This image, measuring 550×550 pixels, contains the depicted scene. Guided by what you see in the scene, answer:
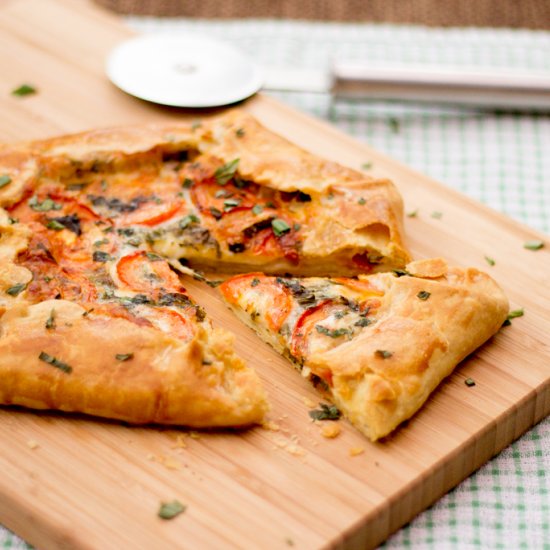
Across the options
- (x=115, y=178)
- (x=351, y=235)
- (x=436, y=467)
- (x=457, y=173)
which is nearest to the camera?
(x=436, y=467)

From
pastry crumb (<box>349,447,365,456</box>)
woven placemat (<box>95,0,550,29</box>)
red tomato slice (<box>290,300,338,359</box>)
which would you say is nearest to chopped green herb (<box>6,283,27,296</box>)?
red tomato slice (<box>290,300,338,359</box>)

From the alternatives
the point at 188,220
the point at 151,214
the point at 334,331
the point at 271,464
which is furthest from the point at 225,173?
the point at 271,464

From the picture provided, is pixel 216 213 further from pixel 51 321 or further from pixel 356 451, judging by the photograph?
pixel 356 451

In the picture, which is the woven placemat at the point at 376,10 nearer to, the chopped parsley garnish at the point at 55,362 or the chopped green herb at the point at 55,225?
the chopped green herb at the point at 55,225

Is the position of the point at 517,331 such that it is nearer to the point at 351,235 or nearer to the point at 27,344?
the point at 351,235

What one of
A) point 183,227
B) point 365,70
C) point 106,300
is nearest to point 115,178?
point 183,227

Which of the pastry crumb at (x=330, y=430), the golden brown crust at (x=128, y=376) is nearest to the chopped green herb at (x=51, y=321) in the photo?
the golden brown crust at (x=128, y=376)

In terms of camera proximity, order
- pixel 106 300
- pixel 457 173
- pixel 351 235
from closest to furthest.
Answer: pixel 106 300 → pixel 351 235 → pixel 457 173
